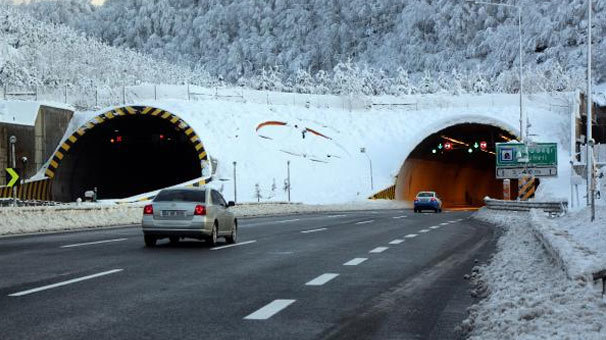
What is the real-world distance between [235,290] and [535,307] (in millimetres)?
4271

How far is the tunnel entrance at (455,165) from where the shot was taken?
70.1m

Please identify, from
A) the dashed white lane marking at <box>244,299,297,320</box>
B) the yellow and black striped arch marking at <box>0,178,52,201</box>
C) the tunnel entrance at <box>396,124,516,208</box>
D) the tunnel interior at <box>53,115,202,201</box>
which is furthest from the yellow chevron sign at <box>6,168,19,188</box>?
the tunnel entrance at <box>396,124,516,208</box>

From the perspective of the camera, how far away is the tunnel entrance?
70.1m

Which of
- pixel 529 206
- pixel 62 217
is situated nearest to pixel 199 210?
pixel 62 217

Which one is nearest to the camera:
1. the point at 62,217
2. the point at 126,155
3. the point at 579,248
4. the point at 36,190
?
the point at 579,248

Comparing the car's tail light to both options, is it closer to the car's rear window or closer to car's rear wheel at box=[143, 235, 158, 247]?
the car's rear window

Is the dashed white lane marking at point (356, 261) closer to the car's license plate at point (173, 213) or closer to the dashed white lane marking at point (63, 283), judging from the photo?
the dashed white lane marking at point (63, 283)

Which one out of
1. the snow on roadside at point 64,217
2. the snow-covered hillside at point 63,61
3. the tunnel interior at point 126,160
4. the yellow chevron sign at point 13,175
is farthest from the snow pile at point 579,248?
the snow-covered hillside at point 63,61

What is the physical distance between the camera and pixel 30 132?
50.2 metres

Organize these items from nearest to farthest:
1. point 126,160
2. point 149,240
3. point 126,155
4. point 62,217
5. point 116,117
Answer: point 149,240 → point 62,217 → point 116,117 → point 126,155 → point 126,160

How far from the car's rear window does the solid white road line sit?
23.5 feet

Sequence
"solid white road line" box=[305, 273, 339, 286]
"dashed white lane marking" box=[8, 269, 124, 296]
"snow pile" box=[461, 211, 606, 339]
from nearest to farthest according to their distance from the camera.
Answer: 1. "snow pile" box=[461, 211, 606, 339]
2. "dashed white lane marking" box=[8, 269, 124, 296]
3. "solid white road line" box=[305, 273, 339, 286]

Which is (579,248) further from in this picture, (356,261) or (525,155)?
(525,155)

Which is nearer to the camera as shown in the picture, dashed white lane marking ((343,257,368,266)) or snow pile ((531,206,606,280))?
snow pile ((531,206,606,280))
